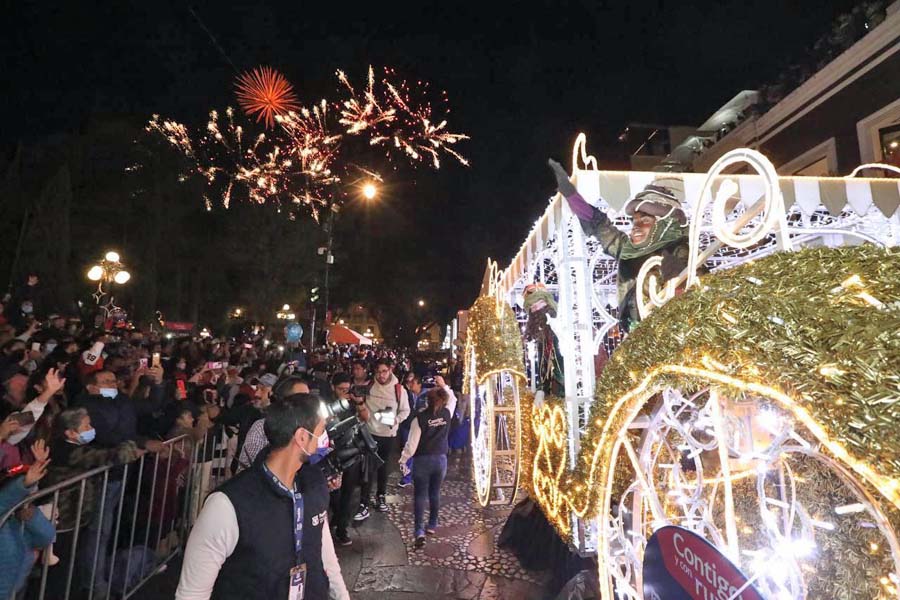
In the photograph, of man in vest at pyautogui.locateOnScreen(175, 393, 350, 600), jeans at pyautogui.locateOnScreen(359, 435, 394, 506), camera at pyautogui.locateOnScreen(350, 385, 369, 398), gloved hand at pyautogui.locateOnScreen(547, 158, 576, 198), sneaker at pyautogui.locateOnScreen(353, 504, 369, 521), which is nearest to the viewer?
man in vest at pyautogui.locateOnScreen(175, 393, 350, 600)

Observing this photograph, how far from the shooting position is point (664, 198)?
396cm

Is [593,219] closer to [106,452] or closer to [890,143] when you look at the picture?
[106,452]

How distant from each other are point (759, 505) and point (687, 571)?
0.66 m

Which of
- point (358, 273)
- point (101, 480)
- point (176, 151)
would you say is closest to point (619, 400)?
point (101, 480)

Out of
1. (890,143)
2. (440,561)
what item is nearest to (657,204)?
(440,561)

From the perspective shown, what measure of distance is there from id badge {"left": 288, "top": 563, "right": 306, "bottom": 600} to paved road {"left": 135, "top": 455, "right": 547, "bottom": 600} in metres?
2.63

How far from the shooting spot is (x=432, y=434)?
231 inches

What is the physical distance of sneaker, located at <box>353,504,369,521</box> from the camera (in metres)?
6.46

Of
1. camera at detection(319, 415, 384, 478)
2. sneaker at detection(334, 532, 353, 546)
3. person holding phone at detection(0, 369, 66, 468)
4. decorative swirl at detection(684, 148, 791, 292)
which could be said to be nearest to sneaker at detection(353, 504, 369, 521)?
sneaker at detection(334, 532, 353, 546)

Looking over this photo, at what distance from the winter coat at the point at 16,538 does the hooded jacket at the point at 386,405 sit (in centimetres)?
416

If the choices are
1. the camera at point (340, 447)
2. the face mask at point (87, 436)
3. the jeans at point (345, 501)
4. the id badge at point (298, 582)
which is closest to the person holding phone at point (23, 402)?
the face mask at point (87, 436)

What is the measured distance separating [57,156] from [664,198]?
2896 centimetres

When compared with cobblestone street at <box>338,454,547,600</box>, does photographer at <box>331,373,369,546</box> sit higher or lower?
higher

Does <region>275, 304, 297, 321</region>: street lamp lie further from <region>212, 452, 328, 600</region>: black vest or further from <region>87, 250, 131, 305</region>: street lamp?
<region>212, 452, 328, 600</region>: black vest
